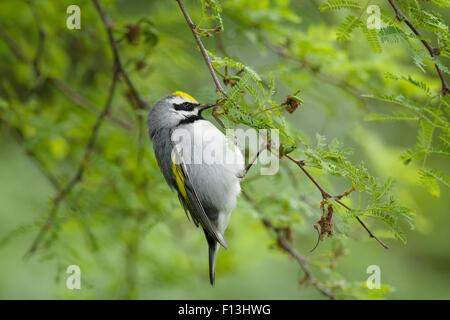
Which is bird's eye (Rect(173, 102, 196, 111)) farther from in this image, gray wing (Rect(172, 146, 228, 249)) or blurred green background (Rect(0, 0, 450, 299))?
gray wing (Rect(172, 146, 228, 249))

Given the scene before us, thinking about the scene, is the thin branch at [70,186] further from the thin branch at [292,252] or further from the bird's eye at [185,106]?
the thin branch at [292,252]

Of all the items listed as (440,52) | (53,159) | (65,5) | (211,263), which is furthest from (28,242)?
(440,52)

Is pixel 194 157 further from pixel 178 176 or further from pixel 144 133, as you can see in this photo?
pixel 144 133

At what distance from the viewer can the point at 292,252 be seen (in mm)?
3170

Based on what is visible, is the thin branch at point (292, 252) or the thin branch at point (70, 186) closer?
the thin branch at point (292, 252)

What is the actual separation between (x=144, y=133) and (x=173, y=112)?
1.07 m

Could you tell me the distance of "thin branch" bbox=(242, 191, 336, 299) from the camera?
9.68 ft

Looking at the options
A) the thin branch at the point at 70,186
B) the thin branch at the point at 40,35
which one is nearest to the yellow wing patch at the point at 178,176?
the thin branch at the point at 70,186

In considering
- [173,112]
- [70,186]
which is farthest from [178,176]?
[70,186]

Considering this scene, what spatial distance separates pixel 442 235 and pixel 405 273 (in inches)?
34.9

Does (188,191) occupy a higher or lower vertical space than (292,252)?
higher

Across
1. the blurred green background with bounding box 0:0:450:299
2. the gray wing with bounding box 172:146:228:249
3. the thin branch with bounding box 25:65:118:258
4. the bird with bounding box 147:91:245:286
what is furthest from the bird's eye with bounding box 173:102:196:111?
the thin branch with bounding box 25:65:118:258

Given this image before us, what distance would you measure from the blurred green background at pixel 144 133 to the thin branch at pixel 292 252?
119 mm

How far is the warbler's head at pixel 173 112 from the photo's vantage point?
9.78ft
